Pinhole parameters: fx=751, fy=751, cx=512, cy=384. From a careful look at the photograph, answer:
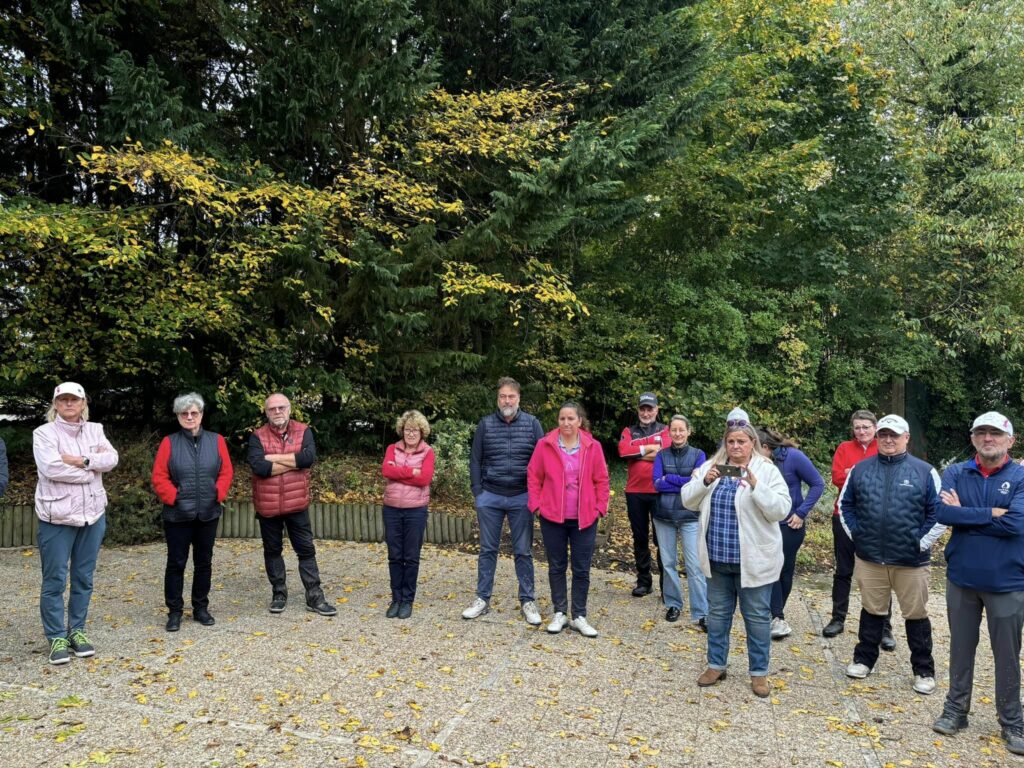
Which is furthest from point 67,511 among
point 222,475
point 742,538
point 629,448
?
point 742,538

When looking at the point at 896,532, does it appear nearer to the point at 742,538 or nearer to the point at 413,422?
the point at 742,538

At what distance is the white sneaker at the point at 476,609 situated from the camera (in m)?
5.95

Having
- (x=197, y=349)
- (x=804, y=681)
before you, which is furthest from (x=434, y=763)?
(x=197, y=349)

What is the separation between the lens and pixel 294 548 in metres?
6.00

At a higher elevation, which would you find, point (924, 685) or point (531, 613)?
point (531, 613)

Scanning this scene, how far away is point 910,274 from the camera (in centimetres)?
1523

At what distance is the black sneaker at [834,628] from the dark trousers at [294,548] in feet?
13.2

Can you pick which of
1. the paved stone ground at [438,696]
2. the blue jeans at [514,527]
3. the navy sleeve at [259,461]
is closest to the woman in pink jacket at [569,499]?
the blue jeans at [514,527]

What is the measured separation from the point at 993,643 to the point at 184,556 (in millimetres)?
5306

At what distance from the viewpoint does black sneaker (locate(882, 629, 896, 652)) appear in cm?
554

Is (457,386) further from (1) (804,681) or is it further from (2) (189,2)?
(1) (804,681)

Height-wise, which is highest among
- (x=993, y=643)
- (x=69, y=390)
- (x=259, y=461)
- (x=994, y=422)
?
(x=69, y=390)

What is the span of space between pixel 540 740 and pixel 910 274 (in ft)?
47.1

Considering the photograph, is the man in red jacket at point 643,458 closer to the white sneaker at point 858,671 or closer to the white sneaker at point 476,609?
the white sneaker at point 476,609
